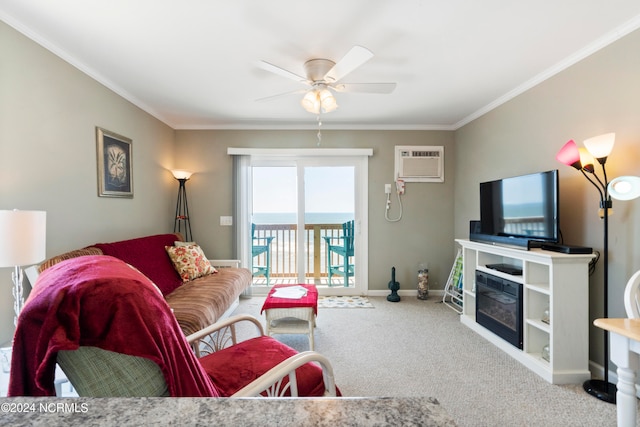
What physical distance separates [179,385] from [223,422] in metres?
0.45

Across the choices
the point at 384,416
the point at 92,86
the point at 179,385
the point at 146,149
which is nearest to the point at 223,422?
the point at 384,416

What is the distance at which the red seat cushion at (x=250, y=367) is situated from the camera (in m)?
1.28

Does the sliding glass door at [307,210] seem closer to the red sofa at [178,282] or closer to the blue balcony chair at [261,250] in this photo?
the blue balcony chair at [261,250]

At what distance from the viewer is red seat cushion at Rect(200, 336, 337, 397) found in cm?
128

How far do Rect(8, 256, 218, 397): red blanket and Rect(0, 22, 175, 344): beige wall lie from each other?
4.74 feet

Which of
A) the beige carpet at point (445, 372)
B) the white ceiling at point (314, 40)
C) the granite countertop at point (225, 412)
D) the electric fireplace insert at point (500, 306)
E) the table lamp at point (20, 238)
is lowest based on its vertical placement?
the beige carpet at point (445, 372)

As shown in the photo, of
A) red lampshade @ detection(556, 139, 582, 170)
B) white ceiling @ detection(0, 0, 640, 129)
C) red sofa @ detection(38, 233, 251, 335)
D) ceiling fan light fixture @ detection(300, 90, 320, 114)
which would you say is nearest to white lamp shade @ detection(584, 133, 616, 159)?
red lampshade @ detection(556, 139, 582, 170)

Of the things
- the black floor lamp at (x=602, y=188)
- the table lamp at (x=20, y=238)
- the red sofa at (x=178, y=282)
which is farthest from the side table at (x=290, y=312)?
the black floor lamp at (x=602, y=188)

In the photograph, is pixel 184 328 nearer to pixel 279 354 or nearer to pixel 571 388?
pixel 279 354

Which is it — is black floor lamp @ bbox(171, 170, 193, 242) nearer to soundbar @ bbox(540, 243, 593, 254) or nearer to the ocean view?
the ocean view

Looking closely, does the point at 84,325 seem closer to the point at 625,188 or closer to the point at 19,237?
the point at 19,237

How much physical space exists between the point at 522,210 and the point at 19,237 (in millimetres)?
3277

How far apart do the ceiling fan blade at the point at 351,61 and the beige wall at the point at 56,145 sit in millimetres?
1945

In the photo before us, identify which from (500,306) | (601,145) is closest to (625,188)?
(601,145)
